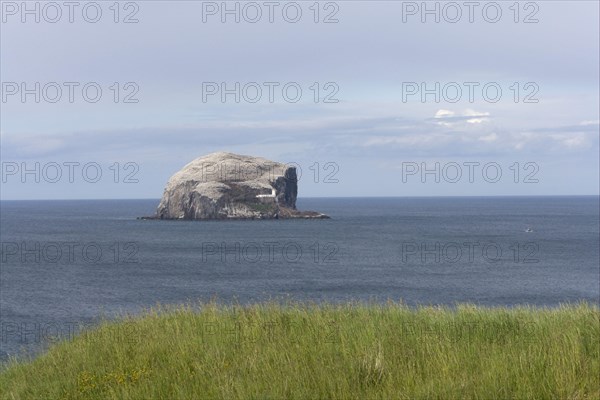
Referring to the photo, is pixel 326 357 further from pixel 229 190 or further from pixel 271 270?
pixel 229 190

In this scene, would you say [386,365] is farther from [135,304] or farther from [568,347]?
[135,304]

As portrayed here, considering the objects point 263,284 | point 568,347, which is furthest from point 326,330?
point 263,284

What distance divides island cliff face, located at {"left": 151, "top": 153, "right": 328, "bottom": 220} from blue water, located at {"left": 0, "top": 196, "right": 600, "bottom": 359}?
128 feet

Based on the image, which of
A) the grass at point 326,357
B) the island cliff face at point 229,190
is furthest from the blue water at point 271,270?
the island cliff face at point 229,190

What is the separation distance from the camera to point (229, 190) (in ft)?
591

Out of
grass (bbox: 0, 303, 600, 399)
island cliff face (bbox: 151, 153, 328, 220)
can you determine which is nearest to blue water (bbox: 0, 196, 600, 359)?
grass (bbox: 0, 303, 600, 399)

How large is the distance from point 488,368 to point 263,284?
185ft

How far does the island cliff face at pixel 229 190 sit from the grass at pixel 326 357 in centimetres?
16580

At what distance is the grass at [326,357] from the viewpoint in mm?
8984

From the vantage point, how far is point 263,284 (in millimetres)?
65375

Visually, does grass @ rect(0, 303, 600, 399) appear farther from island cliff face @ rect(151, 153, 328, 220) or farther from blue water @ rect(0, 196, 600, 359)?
island cliff face @ rect(151, 153, 328, 220)

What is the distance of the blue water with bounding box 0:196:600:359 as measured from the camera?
54.2 meters

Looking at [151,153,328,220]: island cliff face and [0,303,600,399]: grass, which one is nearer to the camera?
[0,303,600,399]: grass

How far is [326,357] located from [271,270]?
66997 millimetres
